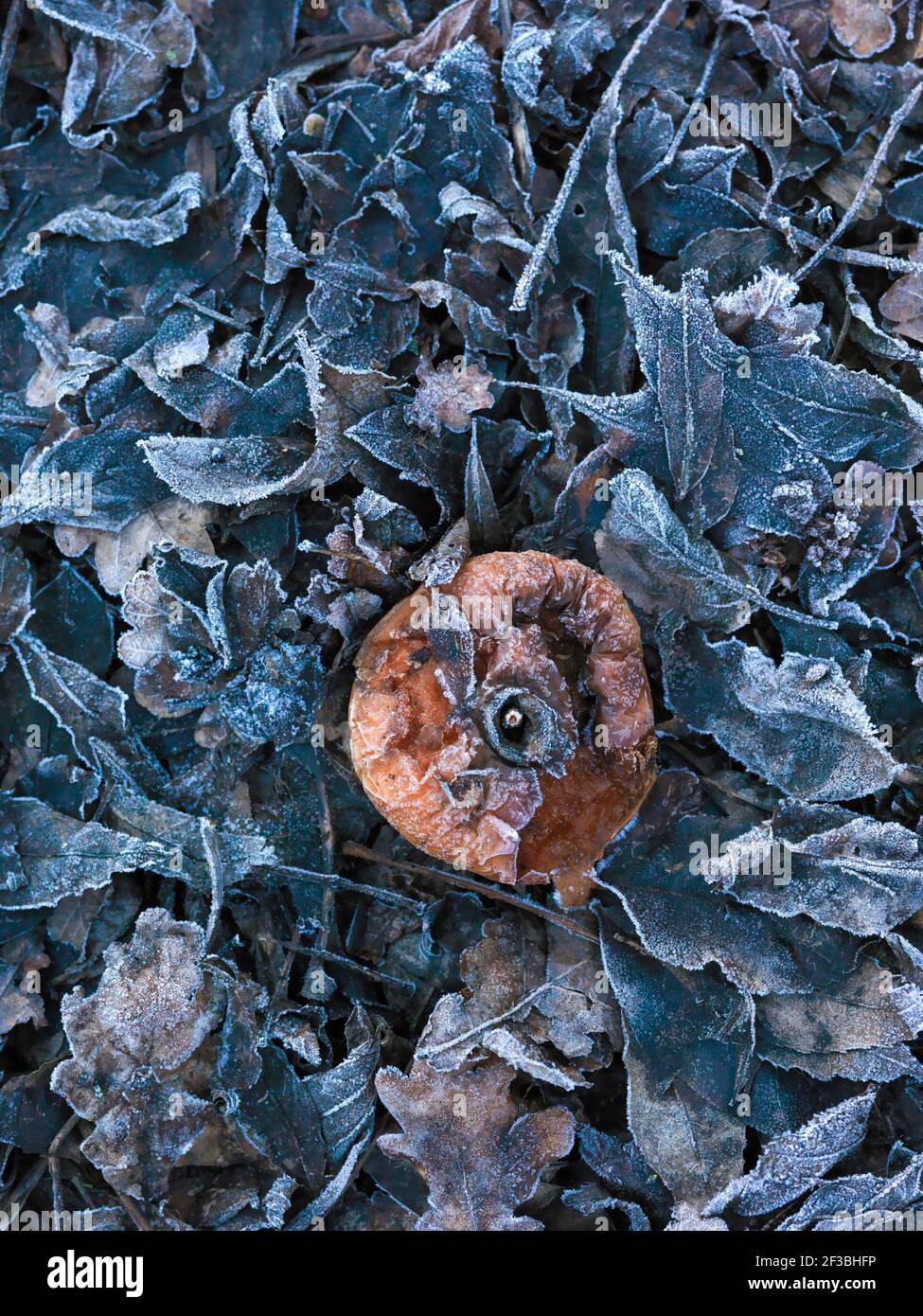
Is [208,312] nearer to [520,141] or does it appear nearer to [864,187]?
[520,141]

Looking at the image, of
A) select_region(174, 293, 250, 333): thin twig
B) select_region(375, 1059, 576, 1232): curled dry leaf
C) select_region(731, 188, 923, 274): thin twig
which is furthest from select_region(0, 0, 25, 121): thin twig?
select_region(375, 1059, 576, 1232): curled dry leaf

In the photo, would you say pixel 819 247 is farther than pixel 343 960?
Yes

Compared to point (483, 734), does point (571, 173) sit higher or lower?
higher

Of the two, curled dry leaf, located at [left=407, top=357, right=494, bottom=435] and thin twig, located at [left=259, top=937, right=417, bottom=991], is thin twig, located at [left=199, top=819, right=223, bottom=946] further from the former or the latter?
curled dry leaf, located at [left=407, top=357, right=494, bottom=435]

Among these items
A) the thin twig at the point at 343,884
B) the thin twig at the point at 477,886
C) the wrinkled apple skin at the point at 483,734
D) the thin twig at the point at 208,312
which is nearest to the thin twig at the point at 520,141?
the thin twig at the point at 208,312

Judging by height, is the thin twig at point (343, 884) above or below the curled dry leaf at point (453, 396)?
below

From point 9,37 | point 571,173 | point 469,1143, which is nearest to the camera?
point 469,1143

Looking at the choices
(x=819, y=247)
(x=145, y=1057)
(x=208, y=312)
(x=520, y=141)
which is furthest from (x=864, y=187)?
(x=145, y=1057)

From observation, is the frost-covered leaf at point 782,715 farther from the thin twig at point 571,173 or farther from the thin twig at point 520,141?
the thin twig at point 520,141

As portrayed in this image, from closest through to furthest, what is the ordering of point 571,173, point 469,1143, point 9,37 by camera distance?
point 469,1143 → point 571,173 → point 9,37
